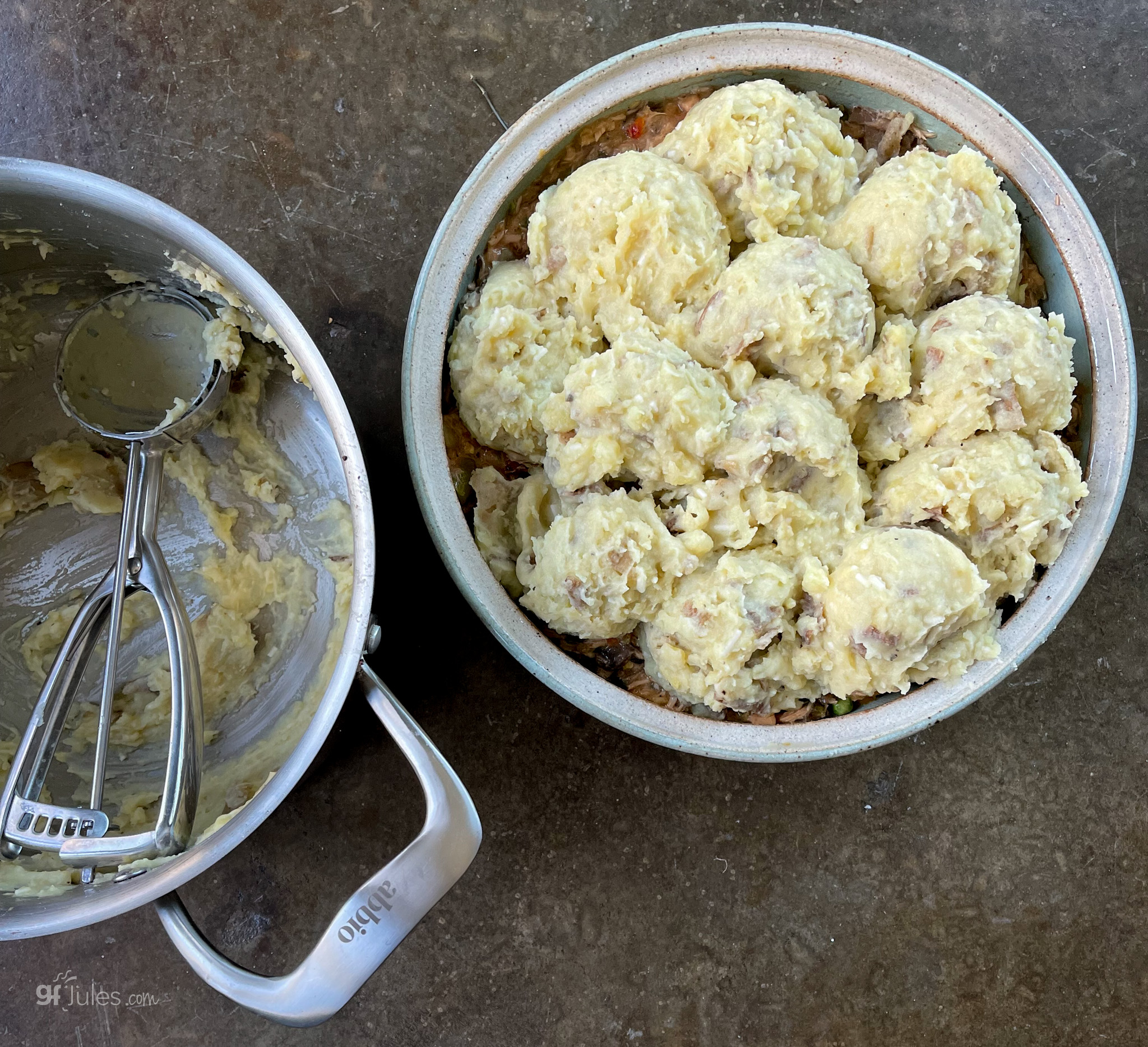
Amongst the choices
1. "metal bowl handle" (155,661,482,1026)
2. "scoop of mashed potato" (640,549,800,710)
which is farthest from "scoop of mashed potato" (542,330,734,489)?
"metal bowl handle" (155,661,482,1026)

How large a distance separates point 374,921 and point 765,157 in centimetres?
145

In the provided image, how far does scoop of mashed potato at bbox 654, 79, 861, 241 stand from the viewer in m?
1.48

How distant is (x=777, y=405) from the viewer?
1.44 m

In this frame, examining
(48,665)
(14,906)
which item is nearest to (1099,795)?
(14,906)

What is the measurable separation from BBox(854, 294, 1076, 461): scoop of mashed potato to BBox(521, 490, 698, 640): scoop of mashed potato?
0.47 metres

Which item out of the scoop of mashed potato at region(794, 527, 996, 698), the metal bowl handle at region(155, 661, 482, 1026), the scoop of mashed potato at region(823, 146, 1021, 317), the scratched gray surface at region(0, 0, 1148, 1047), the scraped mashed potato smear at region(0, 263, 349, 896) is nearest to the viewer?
the metal bowl handle at region(155, 661, 482, 1026)

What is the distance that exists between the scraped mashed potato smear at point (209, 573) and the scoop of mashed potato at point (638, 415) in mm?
616

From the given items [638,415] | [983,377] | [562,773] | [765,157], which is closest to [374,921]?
[562,773]

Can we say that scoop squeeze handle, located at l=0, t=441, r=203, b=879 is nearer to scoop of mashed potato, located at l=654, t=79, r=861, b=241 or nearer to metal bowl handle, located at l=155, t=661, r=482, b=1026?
metal bowl handle, located at l=155, t=661, r=482, b=1026

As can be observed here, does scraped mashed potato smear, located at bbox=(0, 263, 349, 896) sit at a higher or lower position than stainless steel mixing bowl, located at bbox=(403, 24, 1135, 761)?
lower

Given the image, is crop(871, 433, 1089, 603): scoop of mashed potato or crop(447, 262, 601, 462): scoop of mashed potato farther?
crop(447, 262, 601, 462): scoop of mashed potato

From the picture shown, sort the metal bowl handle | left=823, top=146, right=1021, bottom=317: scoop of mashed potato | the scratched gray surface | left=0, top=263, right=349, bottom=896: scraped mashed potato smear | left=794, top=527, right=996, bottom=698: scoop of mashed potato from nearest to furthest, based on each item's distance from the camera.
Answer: the metal bowl handle, left=794, top=527, right=996, bottom=698: scoop of mashed potato, left=823, top=146, right=1021, bottom=317: scoop of mashed potato, left=0, top=263, right=349, bottom=896: scraped mashed potato smear, the scratched gray surface

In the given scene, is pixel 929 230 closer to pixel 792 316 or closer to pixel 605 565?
pixel 792 316

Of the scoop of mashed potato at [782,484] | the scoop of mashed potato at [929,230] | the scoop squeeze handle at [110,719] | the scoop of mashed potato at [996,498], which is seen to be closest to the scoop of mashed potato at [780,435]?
the scoop of mashed potato at [782,484]
